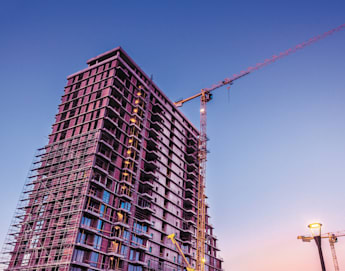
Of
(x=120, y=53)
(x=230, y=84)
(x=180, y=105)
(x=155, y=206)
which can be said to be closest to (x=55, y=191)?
(x=155, y=206)

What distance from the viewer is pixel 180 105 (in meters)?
113

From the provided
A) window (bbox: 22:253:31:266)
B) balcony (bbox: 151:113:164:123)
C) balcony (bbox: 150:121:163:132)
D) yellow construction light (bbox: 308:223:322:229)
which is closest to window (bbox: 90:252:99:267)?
window (bbox: 22:253:31:266)

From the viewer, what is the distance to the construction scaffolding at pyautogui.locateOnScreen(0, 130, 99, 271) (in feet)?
186

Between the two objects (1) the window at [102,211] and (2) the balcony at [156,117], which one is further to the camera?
Result: (2) the balcony at [156,117]

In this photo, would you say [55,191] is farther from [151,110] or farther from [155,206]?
[151,110]

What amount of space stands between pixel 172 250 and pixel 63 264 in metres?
31.7

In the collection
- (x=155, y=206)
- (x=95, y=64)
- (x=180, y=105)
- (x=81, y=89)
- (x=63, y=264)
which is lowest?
(x=63, y=264)

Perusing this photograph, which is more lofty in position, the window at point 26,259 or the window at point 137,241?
the window at point 137,241

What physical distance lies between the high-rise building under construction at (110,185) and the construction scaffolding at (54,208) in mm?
191

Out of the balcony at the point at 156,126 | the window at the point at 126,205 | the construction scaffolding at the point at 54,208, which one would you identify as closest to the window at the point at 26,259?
the construction scaffolding at the point at 54,208

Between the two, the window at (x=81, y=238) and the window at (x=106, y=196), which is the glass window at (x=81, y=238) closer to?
the window at (x=81, y=238)

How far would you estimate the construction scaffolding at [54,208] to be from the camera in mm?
56594

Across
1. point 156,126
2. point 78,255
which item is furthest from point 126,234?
point 156,126

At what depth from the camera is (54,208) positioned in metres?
61.3
